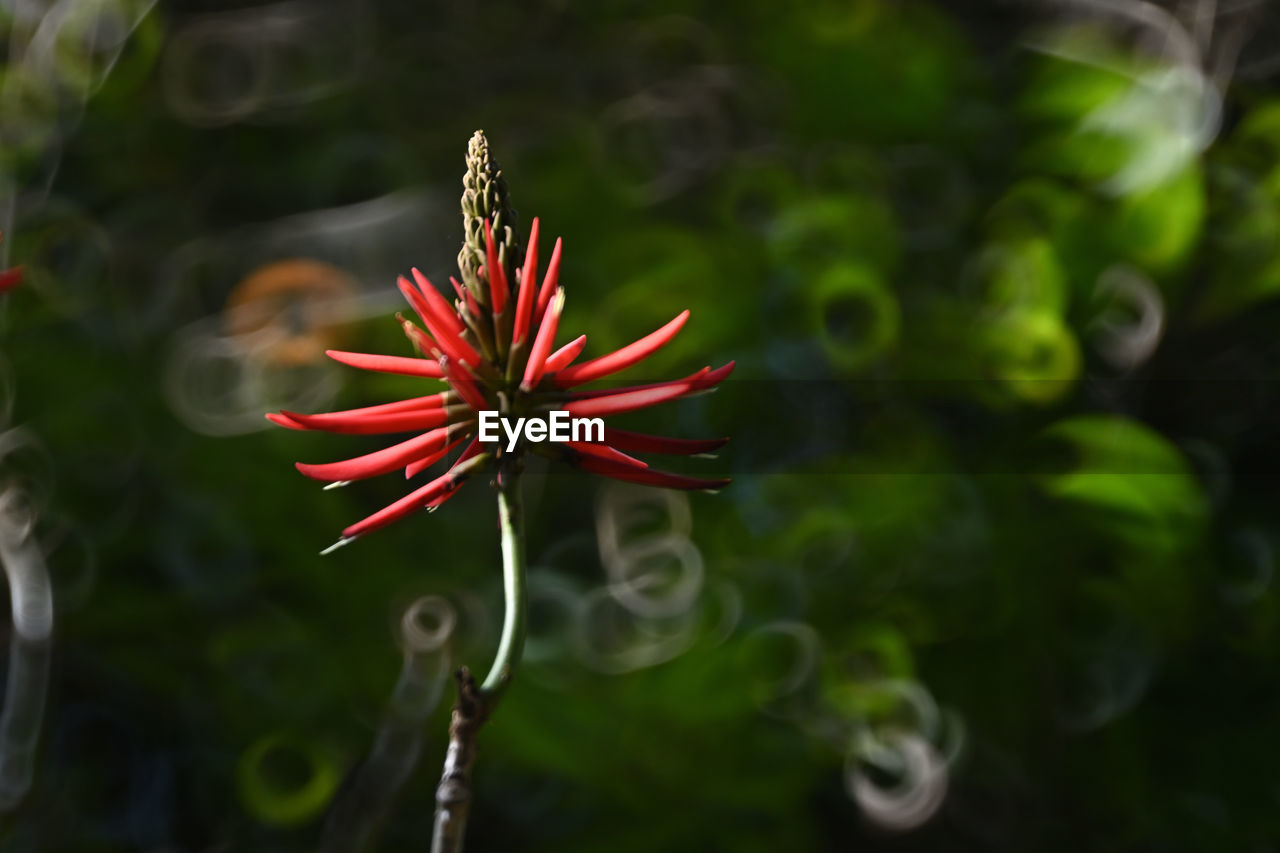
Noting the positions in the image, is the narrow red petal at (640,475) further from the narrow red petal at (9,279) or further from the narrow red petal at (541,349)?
the narrow red petal at (9,279)

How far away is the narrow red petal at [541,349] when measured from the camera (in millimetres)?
229

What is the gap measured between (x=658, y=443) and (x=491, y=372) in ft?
0.14

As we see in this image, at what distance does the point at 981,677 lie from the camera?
1204mm

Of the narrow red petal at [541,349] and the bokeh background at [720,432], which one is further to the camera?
the bokeh background at [720,432]

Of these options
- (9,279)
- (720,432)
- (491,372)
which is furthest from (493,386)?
(720,432)

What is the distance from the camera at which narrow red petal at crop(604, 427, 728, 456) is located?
224mm

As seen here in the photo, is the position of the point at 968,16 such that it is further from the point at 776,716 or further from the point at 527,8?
the point at 776,716

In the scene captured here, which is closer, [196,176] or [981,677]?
[981,677]

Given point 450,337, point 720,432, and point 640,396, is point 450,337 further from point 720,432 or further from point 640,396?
point 720,432

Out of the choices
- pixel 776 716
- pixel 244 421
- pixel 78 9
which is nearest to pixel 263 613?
pixel 244 421

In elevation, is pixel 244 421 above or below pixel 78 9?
below

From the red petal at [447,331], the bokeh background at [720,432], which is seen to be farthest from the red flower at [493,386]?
the bokeh background at [720,432]

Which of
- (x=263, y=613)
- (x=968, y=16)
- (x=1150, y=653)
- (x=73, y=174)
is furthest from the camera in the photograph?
(x=968, y=16)

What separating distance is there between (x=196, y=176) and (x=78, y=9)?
0.24 meters
